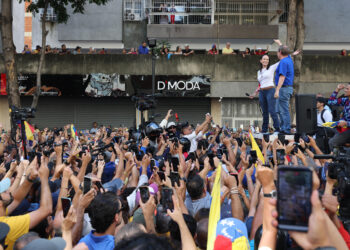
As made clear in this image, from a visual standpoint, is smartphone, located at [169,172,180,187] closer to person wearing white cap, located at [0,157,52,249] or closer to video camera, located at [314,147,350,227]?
person wearing white cap, located at [0,157,52,249]

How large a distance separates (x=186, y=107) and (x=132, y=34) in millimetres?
5741

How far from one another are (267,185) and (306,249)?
1.67 feet

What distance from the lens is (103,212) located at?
3.40m

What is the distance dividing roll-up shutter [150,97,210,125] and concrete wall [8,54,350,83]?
1.99m

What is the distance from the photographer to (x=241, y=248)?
2.79 meters

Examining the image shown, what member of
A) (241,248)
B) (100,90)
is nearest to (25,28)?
(100,90)

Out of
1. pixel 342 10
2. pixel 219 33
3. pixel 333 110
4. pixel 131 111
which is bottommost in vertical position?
pixel 131 111

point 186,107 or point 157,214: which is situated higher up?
point 157,214

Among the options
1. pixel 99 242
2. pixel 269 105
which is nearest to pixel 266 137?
pixel 269 105

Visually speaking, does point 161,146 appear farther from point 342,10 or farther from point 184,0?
point 342,10

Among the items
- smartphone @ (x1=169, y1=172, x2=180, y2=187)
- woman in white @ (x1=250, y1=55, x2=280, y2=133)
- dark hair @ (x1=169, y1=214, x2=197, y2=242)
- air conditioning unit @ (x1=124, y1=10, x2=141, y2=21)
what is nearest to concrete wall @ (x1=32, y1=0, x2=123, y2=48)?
air conditioning unit @ (x1=124, y1=10, x2=141, y2=21)

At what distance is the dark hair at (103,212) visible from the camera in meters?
3.38

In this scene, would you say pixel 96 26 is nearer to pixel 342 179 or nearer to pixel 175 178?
pixel 175 178

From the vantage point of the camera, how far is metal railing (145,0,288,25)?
2389 cm
